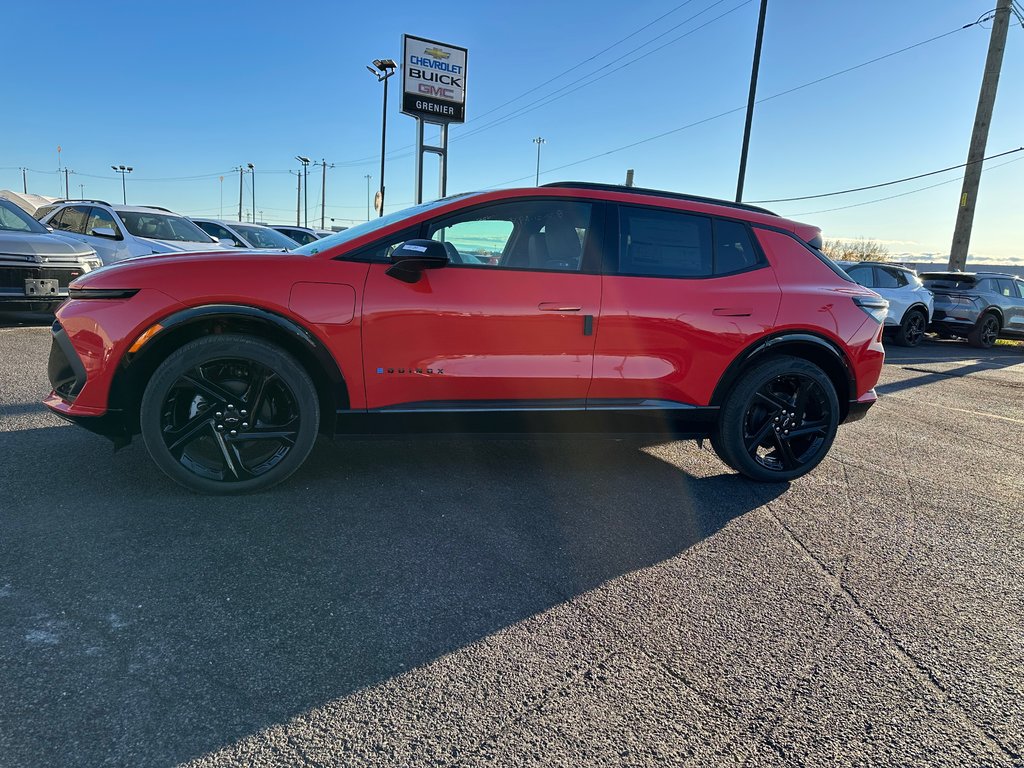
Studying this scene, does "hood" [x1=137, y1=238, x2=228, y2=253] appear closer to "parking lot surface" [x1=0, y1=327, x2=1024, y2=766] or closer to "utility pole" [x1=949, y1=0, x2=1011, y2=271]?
"parking lot surface" [x1=0, y1=327, x2=1024, y2=766]

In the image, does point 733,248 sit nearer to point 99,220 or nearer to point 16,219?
point 16,219

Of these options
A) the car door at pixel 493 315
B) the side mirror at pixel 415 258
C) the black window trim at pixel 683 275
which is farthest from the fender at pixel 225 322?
the black window trim at pixel 683 275

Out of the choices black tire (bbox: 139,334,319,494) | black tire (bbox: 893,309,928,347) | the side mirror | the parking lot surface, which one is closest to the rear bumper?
the parking lot surface

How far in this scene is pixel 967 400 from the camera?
289 inches

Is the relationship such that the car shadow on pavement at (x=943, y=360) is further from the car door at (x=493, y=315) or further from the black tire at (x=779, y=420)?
the car door at (x=493, y=315)

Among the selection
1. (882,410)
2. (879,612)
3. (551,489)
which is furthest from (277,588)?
(882,410)

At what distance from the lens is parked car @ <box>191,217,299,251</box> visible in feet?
40.4

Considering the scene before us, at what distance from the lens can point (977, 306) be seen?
13492 mm

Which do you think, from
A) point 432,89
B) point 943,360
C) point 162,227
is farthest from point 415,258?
point 432,89

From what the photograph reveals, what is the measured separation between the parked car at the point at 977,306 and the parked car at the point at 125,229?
48.4 ft

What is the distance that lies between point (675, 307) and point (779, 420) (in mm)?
1085

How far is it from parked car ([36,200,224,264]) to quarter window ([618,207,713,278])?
7607 mm

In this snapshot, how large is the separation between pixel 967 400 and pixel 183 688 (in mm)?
8430

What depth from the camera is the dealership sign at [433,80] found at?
18281 mm
